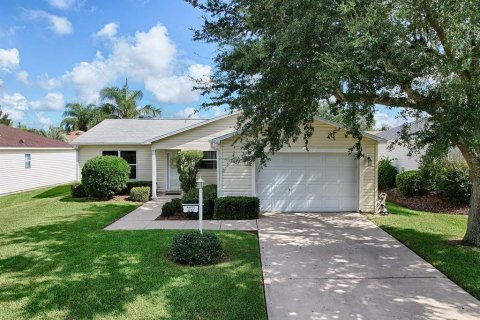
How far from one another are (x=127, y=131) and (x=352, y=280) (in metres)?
17.1

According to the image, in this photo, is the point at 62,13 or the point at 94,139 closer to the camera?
the point at 62,13

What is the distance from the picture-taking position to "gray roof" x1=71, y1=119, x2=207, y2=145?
1869 centimetres

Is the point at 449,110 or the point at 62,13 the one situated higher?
the point at 62,13

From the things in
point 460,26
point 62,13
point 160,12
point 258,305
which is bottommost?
point 258,305

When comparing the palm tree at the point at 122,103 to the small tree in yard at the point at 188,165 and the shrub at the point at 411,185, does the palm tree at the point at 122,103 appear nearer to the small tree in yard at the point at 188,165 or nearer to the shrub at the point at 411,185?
the small tree in yard at the point at 188,165

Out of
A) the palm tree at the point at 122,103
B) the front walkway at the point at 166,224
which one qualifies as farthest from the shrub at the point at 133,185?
the palm tree at the point at 122,103

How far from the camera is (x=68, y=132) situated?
41.2 meters

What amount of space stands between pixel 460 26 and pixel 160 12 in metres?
8.17

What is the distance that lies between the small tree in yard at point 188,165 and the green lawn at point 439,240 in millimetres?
7953

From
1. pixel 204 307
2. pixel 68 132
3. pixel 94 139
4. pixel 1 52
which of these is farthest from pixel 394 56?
pixel 68 132

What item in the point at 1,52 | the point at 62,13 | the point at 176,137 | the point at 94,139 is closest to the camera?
the point at 62,13

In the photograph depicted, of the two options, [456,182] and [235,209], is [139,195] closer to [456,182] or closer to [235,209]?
[235,209]

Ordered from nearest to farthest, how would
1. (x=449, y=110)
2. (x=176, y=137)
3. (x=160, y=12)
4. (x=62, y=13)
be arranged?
1. (x=449, y=110)
2. (x=160, y=12)
3. (x=62, y=13)
4. (x=176, y=137)

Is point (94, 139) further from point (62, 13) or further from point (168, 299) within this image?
point (168, 299)
